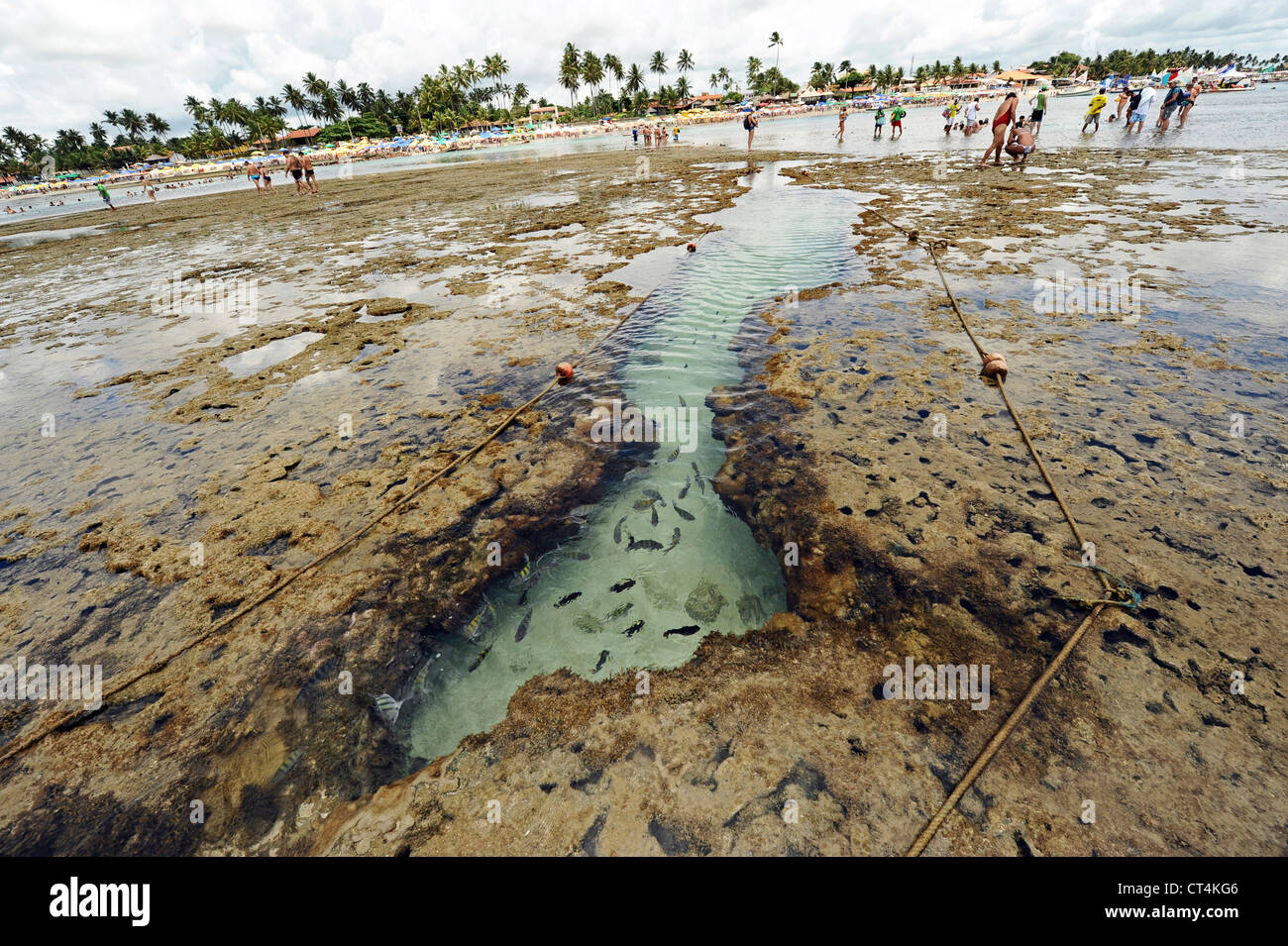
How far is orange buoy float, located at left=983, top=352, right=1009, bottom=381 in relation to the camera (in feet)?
21.0

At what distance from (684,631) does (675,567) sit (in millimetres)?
793

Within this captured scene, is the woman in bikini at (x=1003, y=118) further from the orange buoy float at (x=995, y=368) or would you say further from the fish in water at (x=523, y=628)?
the fish in water at (x=523, y=628)

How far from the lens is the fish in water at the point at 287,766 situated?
3148 millimetres

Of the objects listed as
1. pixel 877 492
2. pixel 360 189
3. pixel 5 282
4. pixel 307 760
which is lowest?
pixel 307 760

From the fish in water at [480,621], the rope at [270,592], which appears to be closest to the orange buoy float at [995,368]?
the rope at [270,592]

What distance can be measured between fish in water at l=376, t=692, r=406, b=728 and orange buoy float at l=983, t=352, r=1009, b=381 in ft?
25.7

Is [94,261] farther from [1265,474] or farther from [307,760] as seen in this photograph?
[1265,474]

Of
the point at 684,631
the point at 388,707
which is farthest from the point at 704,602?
the point at 388,707

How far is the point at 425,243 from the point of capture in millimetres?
16734

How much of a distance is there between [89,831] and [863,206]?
850 inches

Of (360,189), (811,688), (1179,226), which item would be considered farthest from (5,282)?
(1179,226)

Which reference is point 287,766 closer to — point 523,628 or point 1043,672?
point 523,628

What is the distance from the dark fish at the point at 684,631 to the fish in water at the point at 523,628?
122cm

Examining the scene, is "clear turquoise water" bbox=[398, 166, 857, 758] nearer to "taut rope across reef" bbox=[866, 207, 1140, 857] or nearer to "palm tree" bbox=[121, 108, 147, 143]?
"taut rope across reef" bbox=[866, 207, 1140, 857]
